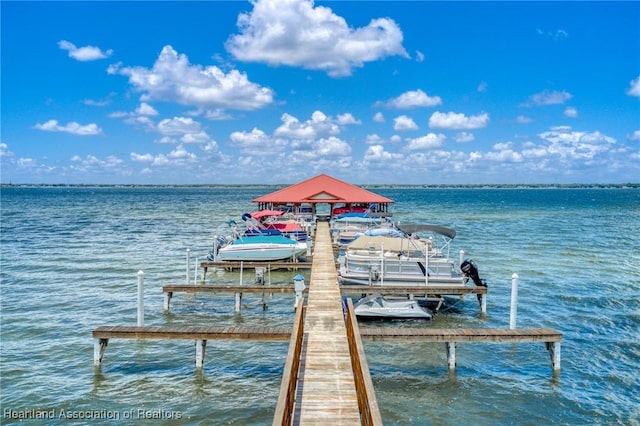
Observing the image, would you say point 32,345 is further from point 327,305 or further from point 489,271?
point 489,271

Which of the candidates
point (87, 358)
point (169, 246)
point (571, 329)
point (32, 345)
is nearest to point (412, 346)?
point (571, 329)

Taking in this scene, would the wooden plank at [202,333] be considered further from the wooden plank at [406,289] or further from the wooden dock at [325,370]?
the wooden plank at [406,289]

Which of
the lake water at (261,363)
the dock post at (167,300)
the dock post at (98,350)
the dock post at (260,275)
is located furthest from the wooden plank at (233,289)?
the dock post at (98,350)

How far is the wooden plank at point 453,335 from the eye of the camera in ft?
37.1

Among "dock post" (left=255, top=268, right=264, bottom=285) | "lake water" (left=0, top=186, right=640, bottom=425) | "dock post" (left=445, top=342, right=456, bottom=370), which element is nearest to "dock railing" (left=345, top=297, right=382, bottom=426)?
"lake water" (left=0, top=186, right=640, bottom=425)

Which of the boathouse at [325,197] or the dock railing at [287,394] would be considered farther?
the boathouse at [325,197]

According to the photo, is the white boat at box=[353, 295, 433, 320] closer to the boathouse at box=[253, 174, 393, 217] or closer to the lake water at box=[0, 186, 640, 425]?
the lake water at box=[0, 186, 640, 425]

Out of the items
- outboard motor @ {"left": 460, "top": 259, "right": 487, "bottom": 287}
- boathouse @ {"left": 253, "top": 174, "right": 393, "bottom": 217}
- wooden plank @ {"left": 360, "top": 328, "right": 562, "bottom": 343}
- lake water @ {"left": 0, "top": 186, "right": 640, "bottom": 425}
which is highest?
boathouse @ {"left": 253, "top": 174, "right": 393, "bottom": 217}

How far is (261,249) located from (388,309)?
10.1 m

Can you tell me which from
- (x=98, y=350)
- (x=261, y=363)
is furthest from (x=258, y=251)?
(x=98, y=350)

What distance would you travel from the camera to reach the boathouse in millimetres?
42041

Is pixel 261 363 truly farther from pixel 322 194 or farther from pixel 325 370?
pixel 322 194

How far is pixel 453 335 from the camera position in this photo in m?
11.5

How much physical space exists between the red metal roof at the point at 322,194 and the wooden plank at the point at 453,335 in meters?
30.1
